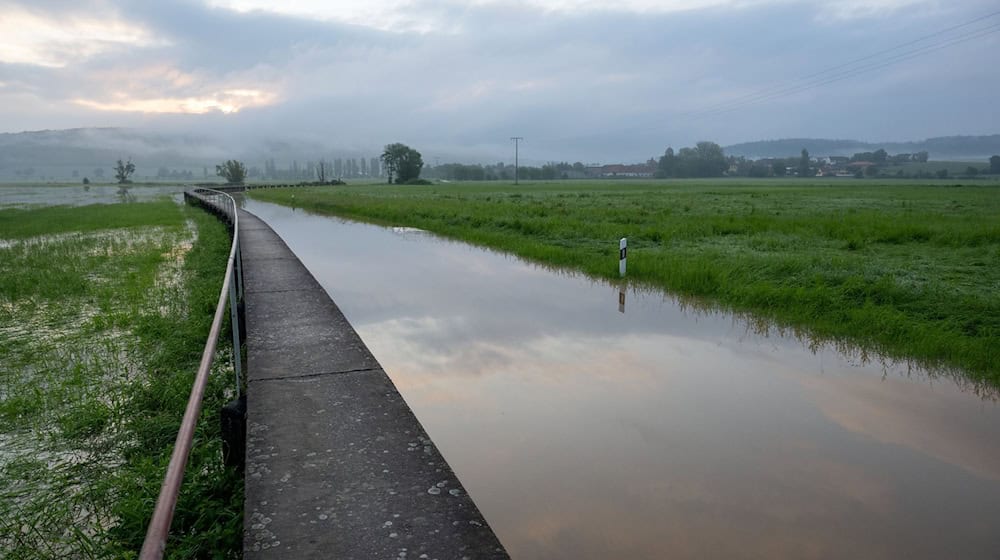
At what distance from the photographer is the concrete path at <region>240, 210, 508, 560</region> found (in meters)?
3.18

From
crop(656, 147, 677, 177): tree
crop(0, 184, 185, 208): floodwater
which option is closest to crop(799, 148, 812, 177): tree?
crop(656, 147, 677, 177): tree

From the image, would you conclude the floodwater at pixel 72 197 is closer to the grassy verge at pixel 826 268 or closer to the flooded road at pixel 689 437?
the grassy verge at pixel 826 268

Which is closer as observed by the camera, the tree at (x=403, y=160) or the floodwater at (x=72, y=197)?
the floodwater at (x=72, y=197)

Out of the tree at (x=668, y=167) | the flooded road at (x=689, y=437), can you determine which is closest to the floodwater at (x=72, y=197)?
the flooded road at (x=689, y=437)

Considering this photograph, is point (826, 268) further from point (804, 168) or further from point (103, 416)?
point (804, 168)

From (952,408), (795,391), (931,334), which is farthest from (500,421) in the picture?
(931,334)

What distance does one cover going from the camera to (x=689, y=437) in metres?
4.76

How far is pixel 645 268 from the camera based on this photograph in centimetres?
1188

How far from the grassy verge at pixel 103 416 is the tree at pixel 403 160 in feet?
366

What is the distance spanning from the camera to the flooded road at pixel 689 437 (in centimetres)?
353

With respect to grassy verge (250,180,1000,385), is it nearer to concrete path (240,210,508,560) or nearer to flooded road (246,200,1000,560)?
flooded road (246,200,1000,560)

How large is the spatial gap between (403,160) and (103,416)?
119 metres

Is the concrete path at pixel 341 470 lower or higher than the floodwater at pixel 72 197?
lower

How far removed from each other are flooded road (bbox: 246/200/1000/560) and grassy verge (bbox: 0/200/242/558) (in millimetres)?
1662
